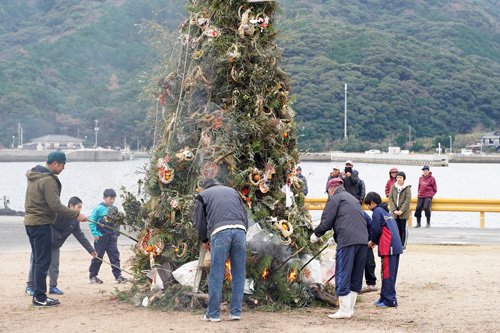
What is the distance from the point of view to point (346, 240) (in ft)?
26.5

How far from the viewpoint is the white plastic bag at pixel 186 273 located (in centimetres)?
842

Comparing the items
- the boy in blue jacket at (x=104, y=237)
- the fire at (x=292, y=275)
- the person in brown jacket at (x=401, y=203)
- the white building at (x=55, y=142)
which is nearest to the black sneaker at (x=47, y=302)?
the boy in blue jacket at (x=104, y=237)

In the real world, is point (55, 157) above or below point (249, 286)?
above

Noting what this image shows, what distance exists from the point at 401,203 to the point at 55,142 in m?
131

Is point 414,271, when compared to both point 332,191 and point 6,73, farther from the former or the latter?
point 6,73

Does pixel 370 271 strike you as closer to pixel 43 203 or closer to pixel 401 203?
pixel 401 203

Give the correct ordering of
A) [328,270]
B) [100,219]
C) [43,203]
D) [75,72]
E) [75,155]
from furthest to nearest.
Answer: [75,72], [75,155], [100,219], [328,270], [43,203]

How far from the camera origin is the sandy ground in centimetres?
757

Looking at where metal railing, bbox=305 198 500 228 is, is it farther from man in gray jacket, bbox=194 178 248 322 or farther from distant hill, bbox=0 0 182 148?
distant hill, bbox=0 0 182 148

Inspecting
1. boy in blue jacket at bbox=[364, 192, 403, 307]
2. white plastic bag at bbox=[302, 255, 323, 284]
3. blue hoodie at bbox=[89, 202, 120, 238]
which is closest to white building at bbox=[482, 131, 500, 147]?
blue hoodie at bbox=[89, 202, 120, 238]

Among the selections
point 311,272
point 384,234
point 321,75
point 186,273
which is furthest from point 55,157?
point 321,75

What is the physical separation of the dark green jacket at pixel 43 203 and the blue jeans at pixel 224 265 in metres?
2.30

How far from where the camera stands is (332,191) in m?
8.47

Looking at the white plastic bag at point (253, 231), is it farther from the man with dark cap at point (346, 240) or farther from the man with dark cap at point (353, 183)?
the man with dark cap at point (353, 183)
